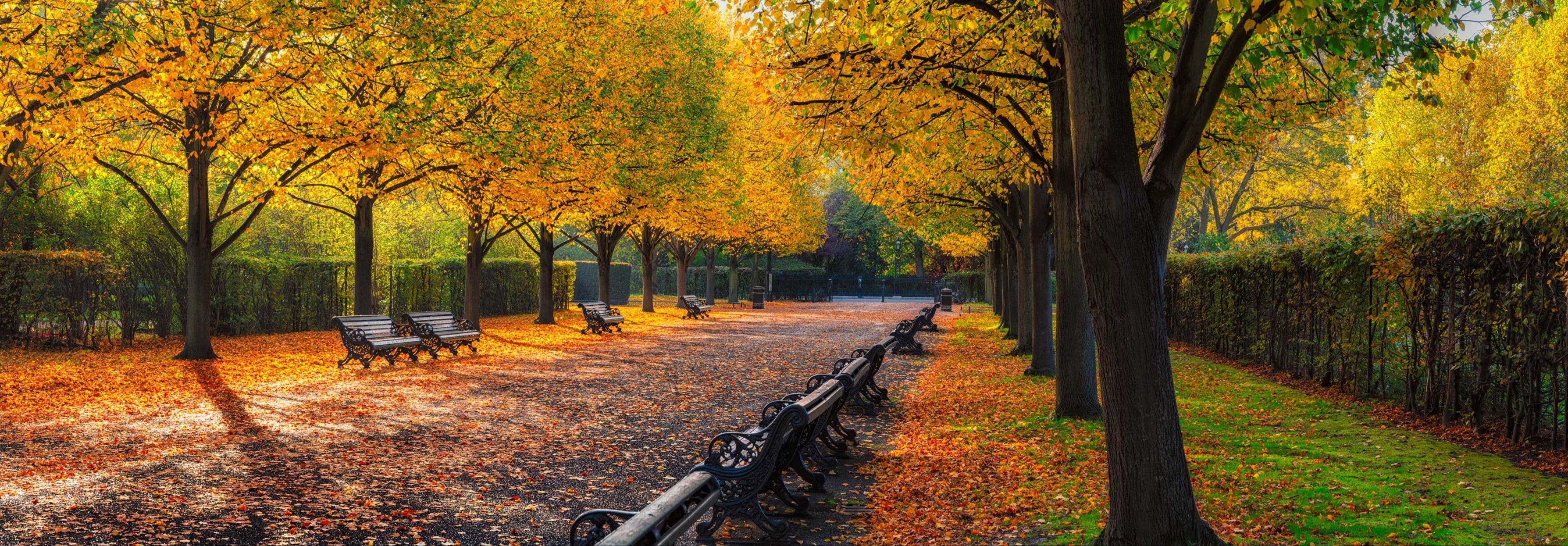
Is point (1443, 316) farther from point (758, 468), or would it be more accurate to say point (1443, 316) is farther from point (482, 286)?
point (482, 286)

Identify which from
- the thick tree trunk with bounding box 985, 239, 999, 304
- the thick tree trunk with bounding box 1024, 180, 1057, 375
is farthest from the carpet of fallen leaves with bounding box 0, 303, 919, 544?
the thick tree trunk with bounding box 985, 239, 999, 304

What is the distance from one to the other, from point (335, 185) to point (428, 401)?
796cm

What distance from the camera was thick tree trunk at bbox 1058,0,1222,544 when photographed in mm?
4520

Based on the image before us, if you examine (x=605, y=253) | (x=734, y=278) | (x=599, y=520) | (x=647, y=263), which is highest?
(x=605, y=253)

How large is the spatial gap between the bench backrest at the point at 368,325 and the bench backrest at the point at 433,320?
784 mm

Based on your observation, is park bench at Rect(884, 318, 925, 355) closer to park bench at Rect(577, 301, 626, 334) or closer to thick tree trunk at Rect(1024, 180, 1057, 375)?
thick tree trunk at Rect(1024, 180, 1057, 375)

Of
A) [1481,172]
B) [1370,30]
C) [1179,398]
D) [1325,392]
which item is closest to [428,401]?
[1179,398]

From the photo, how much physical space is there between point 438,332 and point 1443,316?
1472cm

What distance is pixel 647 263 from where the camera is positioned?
32.7m

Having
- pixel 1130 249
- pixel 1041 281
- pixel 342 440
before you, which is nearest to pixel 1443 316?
pixel 1130 249

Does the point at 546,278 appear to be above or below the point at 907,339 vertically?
above

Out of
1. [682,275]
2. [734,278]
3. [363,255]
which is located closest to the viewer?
[363,255]

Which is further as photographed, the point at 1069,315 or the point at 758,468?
the point at 1069,315

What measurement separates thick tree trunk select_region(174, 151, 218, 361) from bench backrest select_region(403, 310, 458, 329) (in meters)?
3.00
